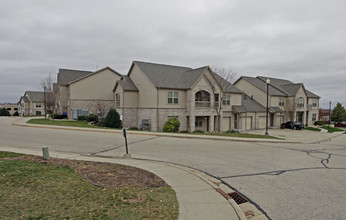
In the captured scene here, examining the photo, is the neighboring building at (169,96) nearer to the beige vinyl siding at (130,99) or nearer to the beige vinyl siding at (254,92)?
the beige vinyl siding at (130,99)

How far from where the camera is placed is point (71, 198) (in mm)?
5047

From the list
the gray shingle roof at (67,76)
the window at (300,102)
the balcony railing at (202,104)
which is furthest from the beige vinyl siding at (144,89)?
the window at (300,102)

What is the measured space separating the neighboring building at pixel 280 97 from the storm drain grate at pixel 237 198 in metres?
34.9

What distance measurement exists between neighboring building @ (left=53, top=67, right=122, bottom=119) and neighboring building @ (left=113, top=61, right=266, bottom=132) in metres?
7.40

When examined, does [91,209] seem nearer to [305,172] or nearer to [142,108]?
[305,172]

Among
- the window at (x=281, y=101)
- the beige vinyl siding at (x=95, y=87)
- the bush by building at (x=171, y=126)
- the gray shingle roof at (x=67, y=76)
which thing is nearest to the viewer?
the bush by building at (x=171, y=126)

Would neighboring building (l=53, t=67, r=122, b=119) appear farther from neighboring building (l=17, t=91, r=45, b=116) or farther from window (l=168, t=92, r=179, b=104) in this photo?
neighboring building (l=17, t=91, r=45, b=116)

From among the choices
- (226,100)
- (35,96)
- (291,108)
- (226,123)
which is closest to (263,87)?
(291,108)

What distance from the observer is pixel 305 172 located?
827cm

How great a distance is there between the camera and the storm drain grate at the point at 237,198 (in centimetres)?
561

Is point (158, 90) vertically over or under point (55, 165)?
over

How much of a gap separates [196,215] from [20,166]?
20.1ft

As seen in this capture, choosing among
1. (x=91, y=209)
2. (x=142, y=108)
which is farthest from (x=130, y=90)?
(x=91, y=209)

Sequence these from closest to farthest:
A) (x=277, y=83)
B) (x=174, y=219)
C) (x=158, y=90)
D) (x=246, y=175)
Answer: (x=174, y=219)
(x=246, y=175)
(x=158, y=90)
(x=277, y=83)
